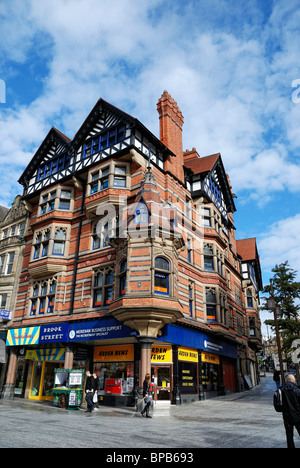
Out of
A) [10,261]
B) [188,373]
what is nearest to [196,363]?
[188,373]

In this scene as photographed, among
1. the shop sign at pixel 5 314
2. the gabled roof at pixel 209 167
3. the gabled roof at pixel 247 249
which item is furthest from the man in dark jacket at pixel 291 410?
the gabled roof at pixel 247 249

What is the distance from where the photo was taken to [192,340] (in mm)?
20453

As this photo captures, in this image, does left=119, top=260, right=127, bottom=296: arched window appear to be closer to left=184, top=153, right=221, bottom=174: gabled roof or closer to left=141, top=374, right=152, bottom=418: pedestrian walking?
left=141, top=374, right=152, bottom=418: pedestrian walking

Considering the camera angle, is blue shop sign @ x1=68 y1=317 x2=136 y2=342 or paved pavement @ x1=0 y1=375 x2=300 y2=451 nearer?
paved pavement @ x1=0 y1=375 x2=300 y2=451

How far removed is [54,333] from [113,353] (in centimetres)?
408

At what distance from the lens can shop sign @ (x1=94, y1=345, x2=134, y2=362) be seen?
60.8 ft

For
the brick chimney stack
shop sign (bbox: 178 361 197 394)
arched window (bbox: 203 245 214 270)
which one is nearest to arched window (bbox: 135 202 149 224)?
the brick chimney stack

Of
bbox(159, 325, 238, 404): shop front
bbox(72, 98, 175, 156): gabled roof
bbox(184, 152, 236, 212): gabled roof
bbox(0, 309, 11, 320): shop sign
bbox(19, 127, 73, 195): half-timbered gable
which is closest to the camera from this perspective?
bbox(159, 325, 238, 404): shop front

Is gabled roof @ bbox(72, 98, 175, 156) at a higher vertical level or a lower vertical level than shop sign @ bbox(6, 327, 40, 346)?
higher

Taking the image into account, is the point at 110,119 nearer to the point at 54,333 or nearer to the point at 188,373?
the point at 54,333

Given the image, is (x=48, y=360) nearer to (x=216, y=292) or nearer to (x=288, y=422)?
(x=216, y=292)

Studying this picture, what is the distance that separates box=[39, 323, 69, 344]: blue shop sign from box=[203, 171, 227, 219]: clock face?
49.4ft

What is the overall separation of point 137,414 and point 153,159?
614 inches

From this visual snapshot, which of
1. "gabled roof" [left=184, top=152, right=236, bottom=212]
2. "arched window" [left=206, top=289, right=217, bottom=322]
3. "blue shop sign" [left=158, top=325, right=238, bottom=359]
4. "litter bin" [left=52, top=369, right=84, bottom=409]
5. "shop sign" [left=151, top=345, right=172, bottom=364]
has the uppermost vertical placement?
"gabled roof" [left=184, top=152, right=236, bottom=212]
